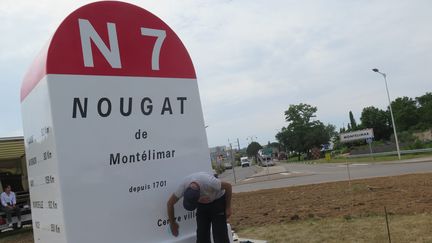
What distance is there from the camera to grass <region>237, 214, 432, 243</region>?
6.53 metres

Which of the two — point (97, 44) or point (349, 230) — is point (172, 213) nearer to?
point (97, 44)

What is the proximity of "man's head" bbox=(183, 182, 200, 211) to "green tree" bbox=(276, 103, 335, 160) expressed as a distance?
104299mm

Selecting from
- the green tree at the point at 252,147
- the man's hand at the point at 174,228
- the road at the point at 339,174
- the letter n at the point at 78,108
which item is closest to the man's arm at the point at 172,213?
the man's hand at the point at 174,228

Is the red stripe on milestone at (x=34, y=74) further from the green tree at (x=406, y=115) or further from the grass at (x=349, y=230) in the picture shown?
the green tree at (x=406, y=115)

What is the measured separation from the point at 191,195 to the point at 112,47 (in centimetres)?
108

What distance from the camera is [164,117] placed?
→ 2.90 meters

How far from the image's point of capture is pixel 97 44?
8.68 ft

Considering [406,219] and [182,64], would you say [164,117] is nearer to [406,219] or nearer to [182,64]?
[182,64]

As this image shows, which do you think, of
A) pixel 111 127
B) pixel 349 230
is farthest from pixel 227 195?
pixel 349 230

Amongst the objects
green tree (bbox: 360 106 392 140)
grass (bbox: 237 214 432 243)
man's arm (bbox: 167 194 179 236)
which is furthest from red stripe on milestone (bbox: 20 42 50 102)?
green tree (bbox: 360 106 392 140)

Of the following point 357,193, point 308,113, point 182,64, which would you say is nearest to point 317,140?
point 308,113

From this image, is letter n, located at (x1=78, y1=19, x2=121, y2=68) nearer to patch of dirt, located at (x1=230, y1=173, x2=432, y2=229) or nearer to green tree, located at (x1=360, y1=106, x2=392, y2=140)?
patch of dirt, located at (x1=230, y1=173, x2=432, y2=229)

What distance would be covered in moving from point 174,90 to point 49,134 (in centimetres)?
89

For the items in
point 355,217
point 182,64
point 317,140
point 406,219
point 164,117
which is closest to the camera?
point 164,117
